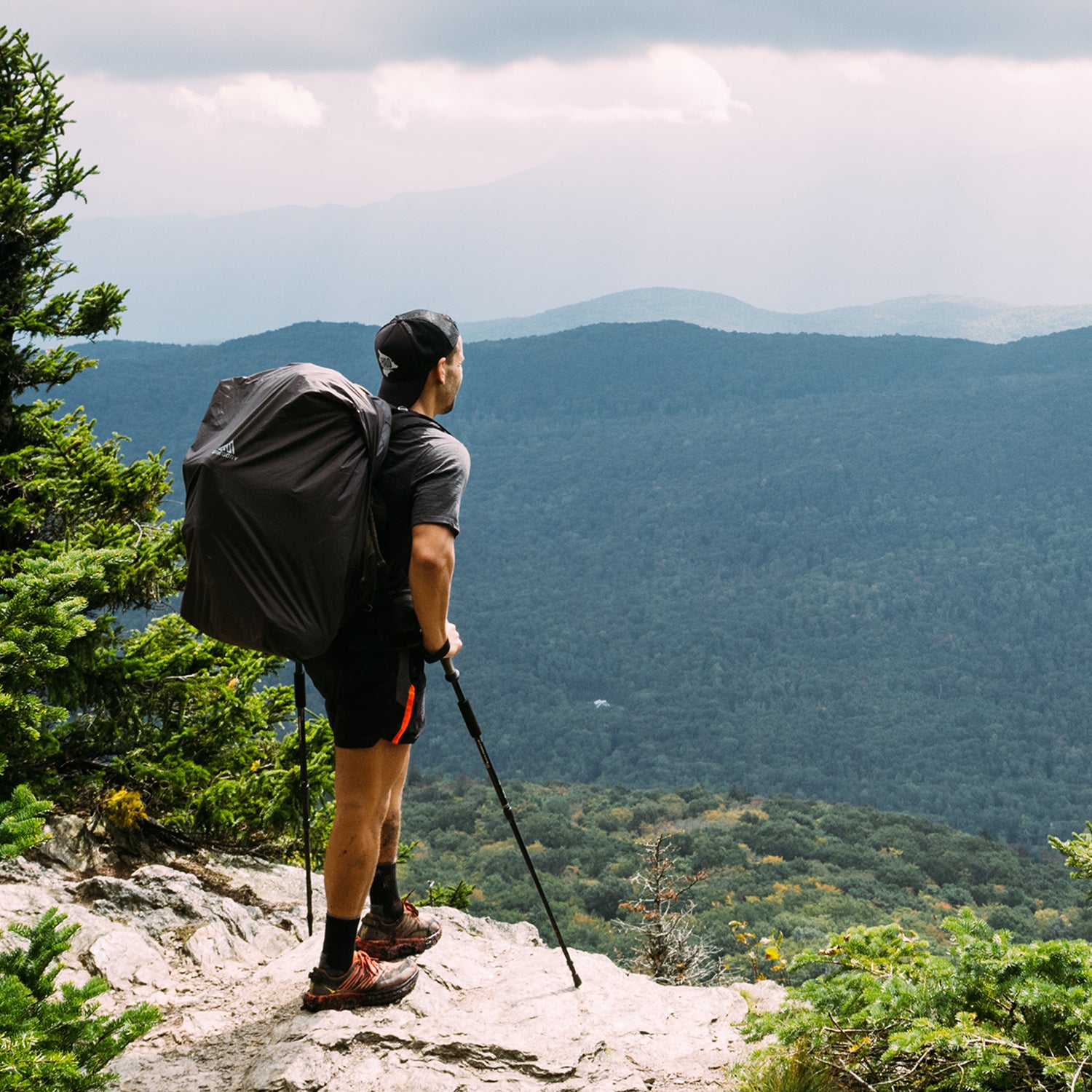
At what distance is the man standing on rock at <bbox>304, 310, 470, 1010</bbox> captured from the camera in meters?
3.00

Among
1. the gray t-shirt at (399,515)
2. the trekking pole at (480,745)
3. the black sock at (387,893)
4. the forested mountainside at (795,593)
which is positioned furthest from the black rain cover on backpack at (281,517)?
the forested mountainside at (795,593)

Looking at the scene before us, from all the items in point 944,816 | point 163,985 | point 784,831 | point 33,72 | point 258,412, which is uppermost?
point 33,72

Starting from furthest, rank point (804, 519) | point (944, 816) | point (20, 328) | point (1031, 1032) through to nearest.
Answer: point (804, 519) < point (944, 816) < point (20, 328) < point (1031, 1032)

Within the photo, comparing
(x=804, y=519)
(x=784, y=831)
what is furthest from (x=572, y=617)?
(x=784, y=831)

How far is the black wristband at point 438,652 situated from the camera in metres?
3.09

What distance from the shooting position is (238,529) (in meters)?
2.76

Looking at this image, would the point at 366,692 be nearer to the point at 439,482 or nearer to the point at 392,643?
the point at 392,643

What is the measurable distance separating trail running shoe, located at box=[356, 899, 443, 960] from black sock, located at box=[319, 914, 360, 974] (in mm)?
280

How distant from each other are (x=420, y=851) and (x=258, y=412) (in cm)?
4212

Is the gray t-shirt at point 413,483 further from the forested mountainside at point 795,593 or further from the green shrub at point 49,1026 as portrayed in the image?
the forested mountainside at point 795,593

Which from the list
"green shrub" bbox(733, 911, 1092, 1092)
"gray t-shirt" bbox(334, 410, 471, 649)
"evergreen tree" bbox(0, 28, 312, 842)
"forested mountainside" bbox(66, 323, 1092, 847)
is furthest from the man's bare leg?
"forested mountainside" bbox(66, 323, 1092, 847)

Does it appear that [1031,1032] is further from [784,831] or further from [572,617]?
[572,617]

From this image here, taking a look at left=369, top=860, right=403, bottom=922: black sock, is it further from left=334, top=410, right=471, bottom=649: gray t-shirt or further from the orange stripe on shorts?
left=334, top=410, right=471, bottom=649: gray t-shirt

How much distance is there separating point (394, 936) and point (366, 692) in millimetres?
1252
